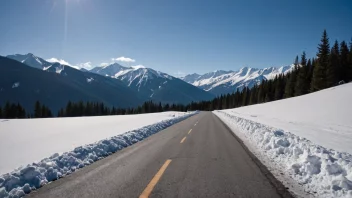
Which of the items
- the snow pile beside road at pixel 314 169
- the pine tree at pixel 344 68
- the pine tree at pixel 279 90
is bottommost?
the snow pile beside road at pixel 314 169

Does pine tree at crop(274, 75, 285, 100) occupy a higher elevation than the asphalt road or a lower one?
higher

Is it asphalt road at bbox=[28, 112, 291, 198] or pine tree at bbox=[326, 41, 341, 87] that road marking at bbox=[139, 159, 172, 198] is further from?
pine tree at bbox=[326, 41, 341, 87]

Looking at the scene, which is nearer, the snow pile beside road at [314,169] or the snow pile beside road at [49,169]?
the snow pile beside road at [314,169]

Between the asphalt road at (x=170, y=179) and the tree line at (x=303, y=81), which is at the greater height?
the tree line at (x=303, y=81)

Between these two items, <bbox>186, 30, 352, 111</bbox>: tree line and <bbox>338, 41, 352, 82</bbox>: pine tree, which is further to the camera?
<bbox>338, 41, 352, 82</bbox>: pine tree

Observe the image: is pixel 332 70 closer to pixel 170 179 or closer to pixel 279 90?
pixel 279 90

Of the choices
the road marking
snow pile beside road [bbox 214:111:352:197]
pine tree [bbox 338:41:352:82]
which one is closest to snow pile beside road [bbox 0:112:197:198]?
the road marking

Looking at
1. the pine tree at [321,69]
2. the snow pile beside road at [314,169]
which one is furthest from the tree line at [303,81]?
the snow pile beside road at [314,169]

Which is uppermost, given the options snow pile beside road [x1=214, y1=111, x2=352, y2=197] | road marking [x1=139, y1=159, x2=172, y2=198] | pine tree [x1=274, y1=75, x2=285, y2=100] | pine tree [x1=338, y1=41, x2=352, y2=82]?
pine tree [x1=338, y1=41, x2=352, y2=82]

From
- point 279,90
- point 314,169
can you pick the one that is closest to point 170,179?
point 314,169

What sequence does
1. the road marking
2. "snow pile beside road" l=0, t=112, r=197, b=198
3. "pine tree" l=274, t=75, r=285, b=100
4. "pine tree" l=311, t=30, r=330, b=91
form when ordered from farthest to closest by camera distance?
"pine tree" l=274, t=75, r=285, b=100 → "pine tree" l=311, t=30, r=330, b=91 → "snow pile beside road" l=0, t=112, r=197, b=198 → the road marking

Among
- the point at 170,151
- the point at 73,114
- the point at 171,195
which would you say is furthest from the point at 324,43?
the point at 73,114

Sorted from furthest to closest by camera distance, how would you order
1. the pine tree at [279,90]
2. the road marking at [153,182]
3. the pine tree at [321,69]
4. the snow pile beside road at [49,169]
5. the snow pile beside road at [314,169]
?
the pine tree at [279,90] → the pine tree at [321,69] → the snow pile beside road at [49,169] → the snow pile beside road at [314,169] → the road marking at [153,182]

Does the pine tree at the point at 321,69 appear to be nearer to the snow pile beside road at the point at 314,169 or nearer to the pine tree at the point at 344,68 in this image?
the pine tree at the point at 344,68
